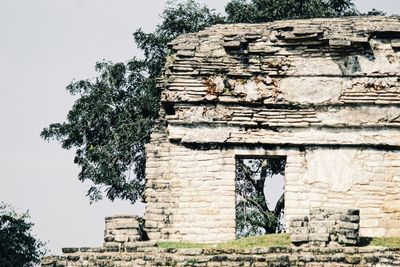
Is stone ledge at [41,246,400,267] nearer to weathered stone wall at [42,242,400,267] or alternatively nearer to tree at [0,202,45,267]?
weathered stone wall at [42,242,400,267]

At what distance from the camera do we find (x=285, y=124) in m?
14.8

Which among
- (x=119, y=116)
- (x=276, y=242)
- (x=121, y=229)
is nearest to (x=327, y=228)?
(x=276, y=242)

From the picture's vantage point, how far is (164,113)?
15.5 m

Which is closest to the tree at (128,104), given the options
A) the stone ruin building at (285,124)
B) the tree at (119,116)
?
the tree at (119,116)

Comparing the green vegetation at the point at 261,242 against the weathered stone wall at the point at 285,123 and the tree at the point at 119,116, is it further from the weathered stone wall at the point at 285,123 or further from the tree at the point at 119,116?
the tree at the point at 119,116

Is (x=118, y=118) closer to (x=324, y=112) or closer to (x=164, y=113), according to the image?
(x=164, y=113)

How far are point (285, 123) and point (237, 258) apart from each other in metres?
4.76

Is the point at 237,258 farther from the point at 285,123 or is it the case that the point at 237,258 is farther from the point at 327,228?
the point at 285,123

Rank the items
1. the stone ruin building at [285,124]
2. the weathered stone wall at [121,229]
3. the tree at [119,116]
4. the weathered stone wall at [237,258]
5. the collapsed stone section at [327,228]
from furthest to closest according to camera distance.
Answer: the tree at [119,116], the stone ruin building at [285,124], the weathered stone wall at [121,229], the collapsed stone section at [327,228], the weathered stone wall at [237,258]

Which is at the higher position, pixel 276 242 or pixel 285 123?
pixel 285 123

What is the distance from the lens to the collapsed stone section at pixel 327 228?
11281 millimetres

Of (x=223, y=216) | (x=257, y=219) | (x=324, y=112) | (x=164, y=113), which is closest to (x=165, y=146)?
(x=164, y=113)

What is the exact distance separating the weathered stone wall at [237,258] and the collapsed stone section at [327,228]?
51 cm

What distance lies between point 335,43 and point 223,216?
3793 mm
